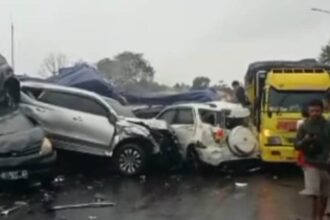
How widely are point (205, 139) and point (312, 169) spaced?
26.2ft

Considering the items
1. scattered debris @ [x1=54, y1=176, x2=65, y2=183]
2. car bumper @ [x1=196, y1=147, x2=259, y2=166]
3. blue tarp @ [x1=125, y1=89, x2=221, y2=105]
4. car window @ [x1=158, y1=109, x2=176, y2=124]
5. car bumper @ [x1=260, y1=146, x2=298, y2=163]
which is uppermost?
car window @ [x1=158, y1=109, x2=176, y2=124]

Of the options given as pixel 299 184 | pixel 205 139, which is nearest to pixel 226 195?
pixel 299 184

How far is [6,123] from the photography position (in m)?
14.3

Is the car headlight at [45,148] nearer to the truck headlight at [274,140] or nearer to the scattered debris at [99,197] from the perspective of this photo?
the scattered debris at [99,197]

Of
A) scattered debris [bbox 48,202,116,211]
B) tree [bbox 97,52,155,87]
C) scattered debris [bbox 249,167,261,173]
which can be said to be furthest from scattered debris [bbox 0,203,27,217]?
tree [bbox 97,52,155,87]

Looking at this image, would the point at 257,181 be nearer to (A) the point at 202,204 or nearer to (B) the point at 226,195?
(B) the point at 226,195

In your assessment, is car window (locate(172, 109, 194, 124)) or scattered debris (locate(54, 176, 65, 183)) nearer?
scattered debris (locate(54, 176, 65, 183))

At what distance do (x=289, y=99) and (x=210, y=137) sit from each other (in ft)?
6.80

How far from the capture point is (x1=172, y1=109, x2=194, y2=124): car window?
1894 cm

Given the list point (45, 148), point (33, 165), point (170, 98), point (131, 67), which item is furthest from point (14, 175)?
point (131, 67)

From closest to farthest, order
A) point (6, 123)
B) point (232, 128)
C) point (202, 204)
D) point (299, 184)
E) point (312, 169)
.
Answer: point (312, 169) → point (202, 204) → point (6, 123) → point (299, 184) → point (232, 128)

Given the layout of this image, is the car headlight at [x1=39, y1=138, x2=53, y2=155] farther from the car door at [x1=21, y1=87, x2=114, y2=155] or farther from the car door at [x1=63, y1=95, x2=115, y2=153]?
the car door at [x1=63, y1=95, x2=115, y2=153]

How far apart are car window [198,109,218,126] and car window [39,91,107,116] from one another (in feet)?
8.30

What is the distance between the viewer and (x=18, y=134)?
13930 mm
